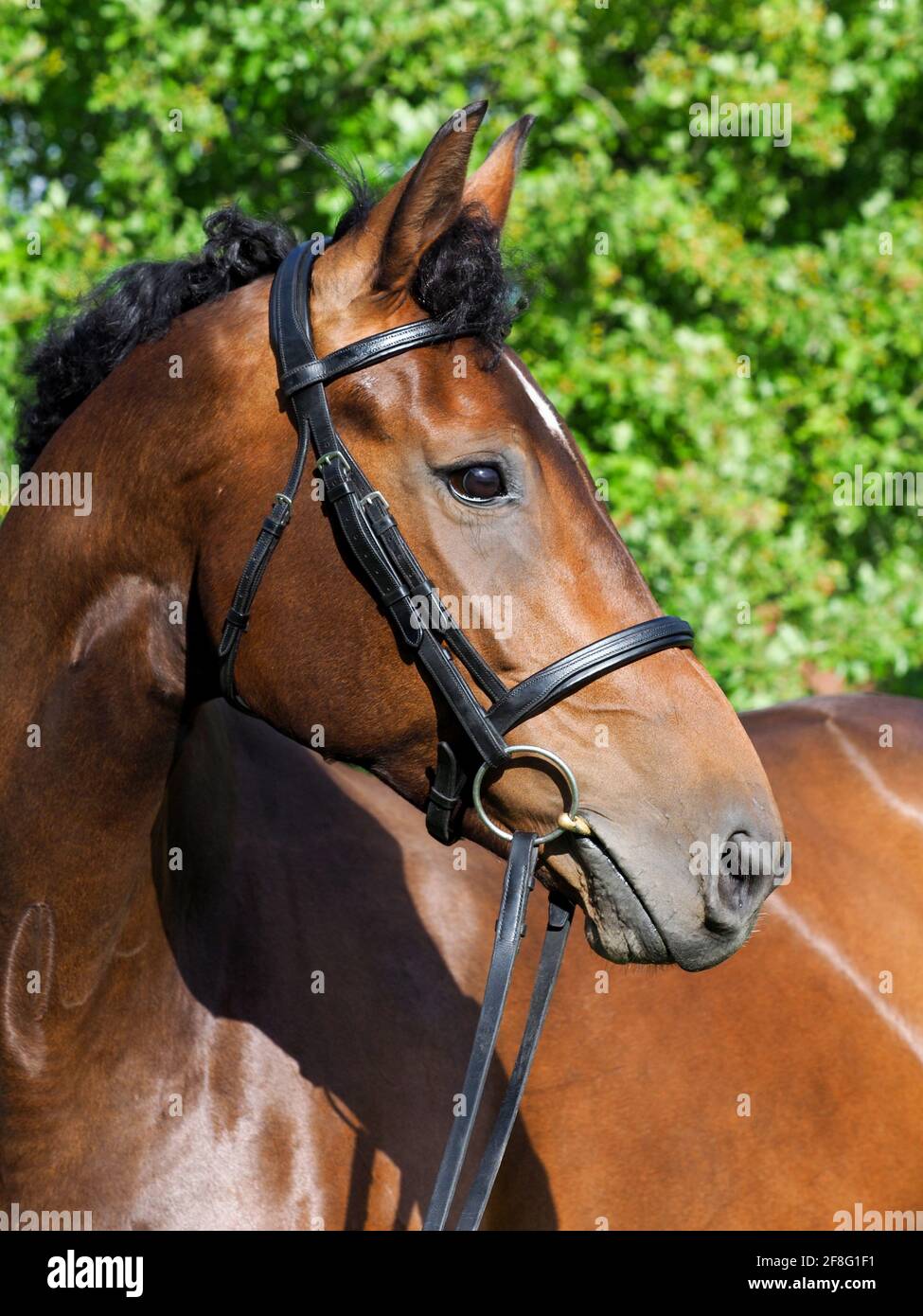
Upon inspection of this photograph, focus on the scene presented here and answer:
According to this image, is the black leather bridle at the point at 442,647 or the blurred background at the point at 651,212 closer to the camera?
the black leather bridle at the point at 442,647

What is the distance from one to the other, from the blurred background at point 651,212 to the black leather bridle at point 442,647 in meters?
2.80

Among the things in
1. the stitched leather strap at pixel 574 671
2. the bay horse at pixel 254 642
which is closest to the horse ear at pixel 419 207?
the bay horse at pixel 254 642

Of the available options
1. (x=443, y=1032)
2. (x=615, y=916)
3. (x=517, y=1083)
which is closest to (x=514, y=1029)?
(x=443, y=1032)

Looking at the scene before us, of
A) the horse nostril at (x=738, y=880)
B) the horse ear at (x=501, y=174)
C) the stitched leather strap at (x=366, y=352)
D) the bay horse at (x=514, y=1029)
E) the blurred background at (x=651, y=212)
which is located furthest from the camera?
the blurred background at (x=651, y=212)

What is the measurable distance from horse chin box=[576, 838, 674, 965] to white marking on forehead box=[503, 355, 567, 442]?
23.3 inches

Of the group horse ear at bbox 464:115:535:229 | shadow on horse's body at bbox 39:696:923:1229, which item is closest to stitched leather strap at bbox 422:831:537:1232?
shadow on horse's body at bbox 39:696:923:1229

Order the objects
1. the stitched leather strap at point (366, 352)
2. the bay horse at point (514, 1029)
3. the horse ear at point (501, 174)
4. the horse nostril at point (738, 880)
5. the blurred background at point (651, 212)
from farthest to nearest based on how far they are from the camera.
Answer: the blurred background at point (651, 212), the bay horse at point (514, 1029), the horse ear at point (501, 174), the stitched leather strap at point (366, 352), the horse nostril at point (738, 880)

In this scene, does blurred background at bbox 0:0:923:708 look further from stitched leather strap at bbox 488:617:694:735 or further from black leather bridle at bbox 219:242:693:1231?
stitched leather strap at bbox 488:617:694:735

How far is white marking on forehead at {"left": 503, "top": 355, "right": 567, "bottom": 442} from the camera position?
1.76 metres

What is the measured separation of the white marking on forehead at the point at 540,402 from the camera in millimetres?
1760

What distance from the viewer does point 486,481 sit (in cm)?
167

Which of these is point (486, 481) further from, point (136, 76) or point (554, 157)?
point (554, 157)

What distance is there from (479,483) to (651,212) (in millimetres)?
4518

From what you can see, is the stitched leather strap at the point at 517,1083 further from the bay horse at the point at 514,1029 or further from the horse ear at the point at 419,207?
the horse ear at the point at 419,207
